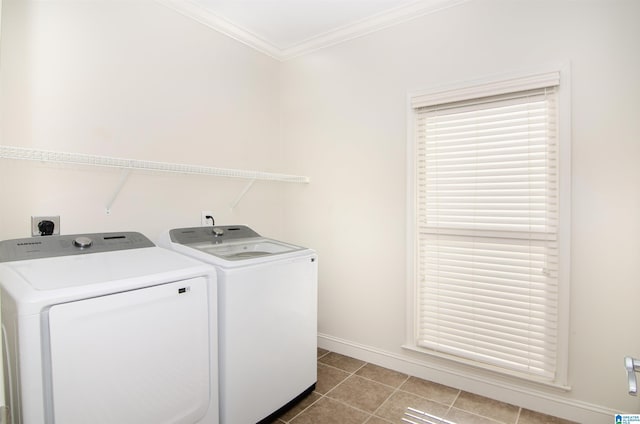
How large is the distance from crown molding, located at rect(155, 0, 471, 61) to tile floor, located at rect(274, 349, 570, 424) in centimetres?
258

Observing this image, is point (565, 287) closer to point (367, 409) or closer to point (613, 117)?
point (613, 117)

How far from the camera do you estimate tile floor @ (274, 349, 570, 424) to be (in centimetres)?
204

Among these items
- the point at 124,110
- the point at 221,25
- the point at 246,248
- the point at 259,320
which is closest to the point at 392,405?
the point at 259,320

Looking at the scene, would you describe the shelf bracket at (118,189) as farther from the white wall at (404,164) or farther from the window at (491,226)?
the window at (491,226)

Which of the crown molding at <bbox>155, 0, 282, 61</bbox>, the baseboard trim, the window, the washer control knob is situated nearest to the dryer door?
the washer control knob

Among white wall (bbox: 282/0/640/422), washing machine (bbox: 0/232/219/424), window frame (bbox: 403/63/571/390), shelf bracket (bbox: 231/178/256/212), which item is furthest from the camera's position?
shelf bracket (bbox: 231/178/256/212)

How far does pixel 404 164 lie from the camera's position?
8.38 ft

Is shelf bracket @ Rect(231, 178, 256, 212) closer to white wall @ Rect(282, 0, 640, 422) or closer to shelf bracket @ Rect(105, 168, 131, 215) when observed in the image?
white wall @ Rect(282, 0, 640, 422)

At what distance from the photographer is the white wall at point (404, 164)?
1.87m

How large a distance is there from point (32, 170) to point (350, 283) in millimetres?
2186

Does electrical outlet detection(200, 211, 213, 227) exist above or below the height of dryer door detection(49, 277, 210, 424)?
above

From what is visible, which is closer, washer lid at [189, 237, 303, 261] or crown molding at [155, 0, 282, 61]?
washer lid at [189, 237, 303, 261]

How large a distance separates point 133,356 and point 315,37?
266cm

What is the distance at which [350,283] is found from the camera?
2.87 meters
